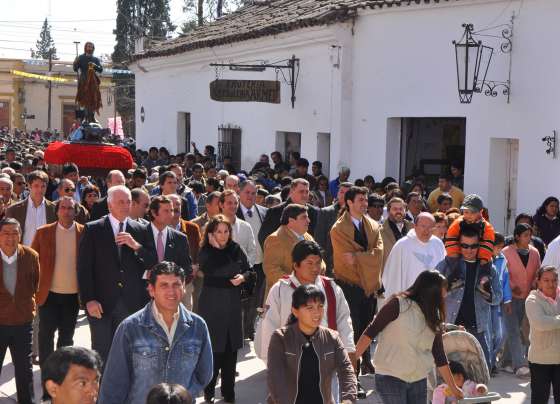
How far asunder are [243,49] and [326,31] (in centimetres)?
435

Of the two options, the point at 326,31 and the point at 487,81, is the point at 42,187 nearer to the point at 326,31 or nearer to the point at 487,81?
the point at 487,81

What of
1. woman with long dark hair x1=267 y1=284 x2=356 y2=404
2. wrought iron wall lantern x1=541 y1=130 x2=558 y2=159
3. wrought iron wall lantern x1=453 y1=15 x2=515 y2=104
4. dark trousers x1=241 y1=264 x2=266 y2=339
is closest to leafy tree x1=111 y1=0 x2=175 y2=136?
wrought iron wall lantern x1=453 y1=15 x2=515 y2=104

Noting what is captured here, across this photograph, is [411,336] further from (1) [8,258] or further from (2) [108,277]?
(1) [8,258]

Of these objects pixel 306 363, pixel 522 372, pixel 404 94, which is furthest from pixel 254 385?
pixel 404 94

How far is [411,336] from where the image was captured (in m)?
6.51

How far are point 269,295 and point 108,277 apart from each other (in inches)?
67.7

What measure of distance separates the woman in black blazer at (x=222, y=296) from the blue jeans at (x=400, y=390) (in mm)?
2135

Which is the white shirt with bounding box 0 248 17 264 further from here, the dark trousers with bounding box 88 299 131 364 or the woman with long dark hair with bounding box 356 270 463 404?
the woman with long dark hair with bounding box 356 270 463 404

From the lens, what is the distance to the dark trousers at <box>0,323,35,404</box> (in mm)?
8086

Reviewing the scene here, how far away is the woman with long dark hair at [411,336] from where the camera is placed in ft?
21.3

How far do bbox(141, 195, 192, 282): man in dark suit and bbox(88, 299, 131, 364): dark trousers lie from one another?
44cm

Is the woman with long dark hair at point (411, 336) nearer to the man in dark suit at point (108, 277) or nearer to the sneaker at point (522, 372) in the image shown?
the man in dark suit at point (108, 277)

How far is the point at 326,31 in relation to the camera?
18.4m

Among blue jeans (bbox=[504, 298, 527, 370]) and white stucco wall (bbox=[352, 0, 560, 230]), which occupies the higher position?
white stucco wall (bbox=[352, 0, 560, 230])
